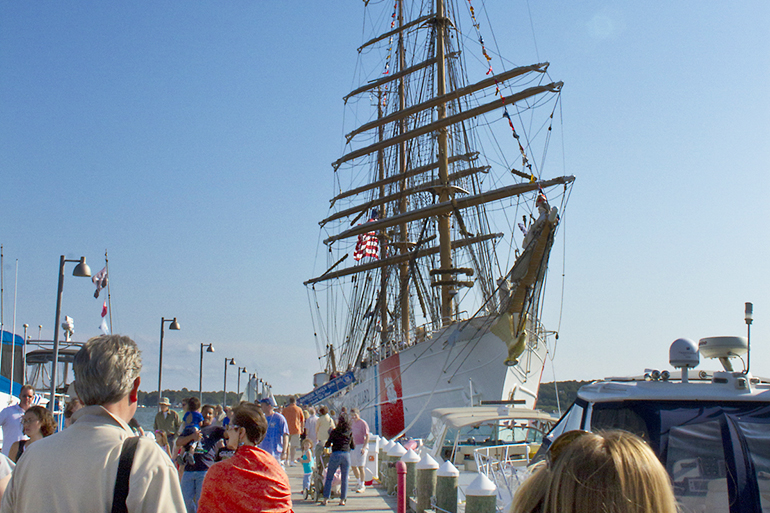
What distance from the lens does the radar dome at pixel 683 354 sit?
5.01 metres

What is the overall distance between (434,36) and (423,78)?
3140 mm

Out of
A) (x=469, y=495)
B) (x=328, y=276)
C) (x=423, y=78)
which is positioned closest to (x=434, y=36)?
(x=423, y=78)

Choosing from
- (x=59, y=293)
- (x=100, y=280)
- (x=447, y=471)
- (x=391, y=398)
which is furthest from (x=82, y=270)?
(x=391, y=398)

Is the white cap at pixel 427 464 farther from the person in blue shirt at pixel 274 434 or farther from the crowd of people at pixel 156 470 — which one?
the crowd of people at pixel 156 470

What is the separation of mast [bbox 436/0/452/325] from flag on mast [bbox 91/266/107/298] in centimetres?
1446

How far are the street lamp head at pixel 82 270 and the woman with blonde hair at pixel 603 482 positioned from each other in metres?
16.8

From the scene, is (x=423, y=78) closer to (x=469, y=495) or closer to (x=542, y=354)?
(x=542, y=354)

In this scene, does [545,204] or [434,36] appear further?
[434,36]

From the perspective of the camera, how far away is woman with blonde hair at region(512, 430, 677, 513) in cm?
165

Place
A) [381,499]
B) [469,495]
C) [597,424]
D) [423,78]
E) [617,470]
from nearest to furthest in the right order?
[617,470] → [597,424] → [469,495] → [381,499] → [423,78]

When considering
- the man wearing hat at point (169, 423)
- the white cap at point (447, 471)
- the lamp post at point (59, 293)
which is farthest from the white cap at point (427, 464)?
the lamp post at point (59, 293)

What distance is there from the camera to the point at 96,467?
8.10 feet

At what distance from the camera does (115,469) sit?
2467 mm

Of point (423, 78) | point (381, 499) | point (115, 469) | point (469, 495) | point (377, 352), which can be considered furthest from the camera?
point (423, 78)
